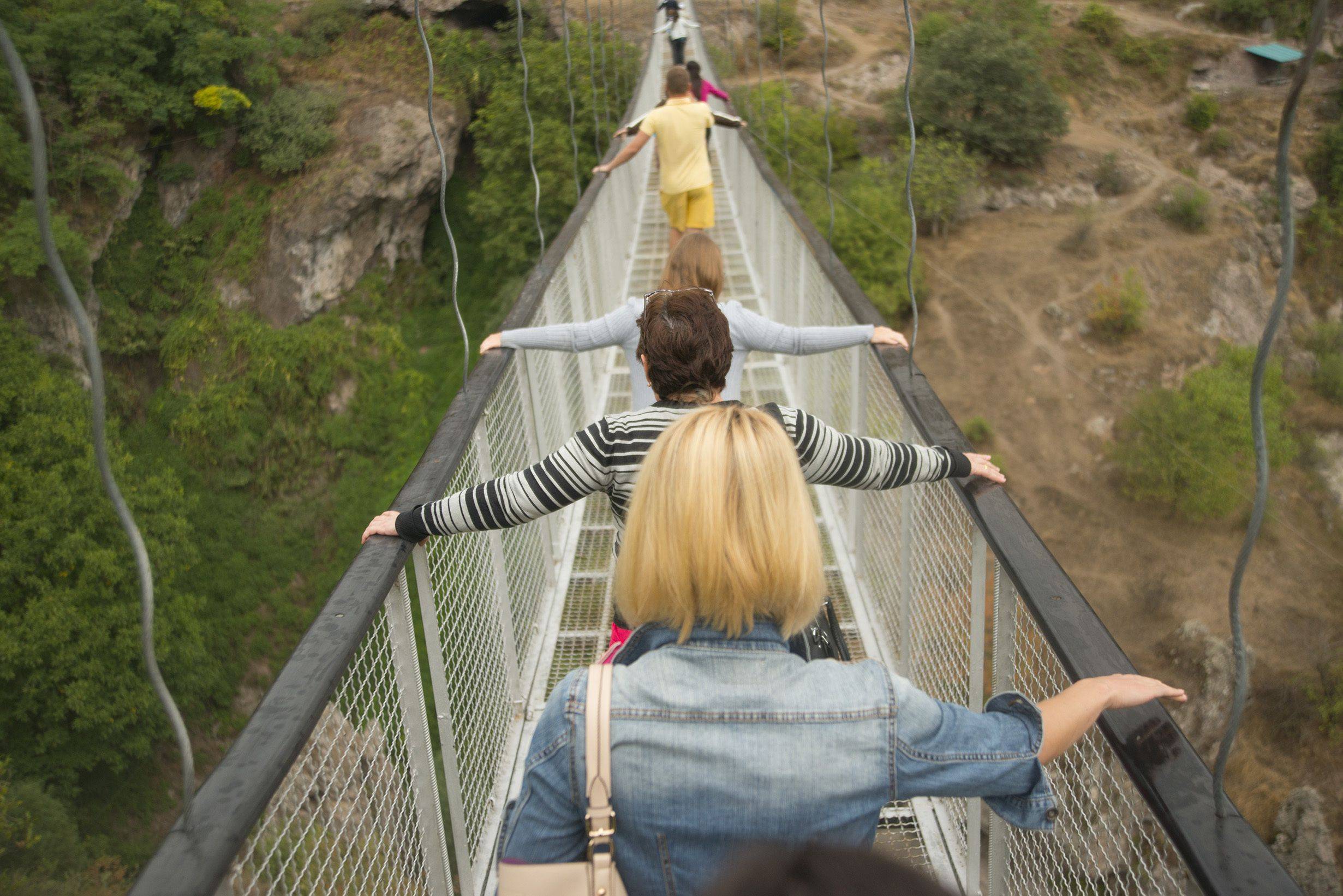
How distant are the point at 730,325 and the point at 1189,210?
23180 millimetres

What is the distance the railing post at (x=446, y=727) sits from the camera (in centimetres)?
170

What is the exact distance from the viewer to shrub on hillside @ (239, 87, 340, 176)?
66.2ft

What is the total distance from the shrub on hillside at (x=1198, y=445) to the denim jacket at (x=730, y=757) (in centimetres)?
1694

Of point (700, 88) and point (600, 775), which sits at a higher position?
point (600, 775)

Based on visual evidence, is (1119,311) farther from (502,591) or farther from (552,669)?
(502,591)

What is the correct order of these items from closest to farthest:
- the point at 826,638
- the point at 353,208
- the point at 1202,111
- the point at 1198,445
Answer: the point at 826,638 → the point at 1198,445 → the point at 353,208 → the point at 1202,111

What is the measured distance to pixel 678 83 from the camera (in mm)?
4438

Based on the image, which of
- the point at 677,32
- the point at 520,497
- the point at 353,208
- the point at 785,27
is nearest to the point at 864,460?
the point at 520,497

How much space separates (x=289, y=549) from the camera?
16.7 m

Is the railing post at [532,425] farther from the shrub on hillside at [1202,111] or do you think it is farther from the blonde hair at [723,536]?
the shrub on hillside at [1202,111]

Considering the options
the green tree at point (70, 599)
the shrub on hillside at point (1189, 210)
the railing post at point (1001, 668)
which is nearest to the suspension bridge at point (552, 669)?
the railing post at point (1001, 668)

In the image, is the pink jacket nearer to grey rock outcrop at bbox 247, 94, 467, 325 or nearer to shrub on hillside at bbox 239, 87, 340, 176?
grey rock outcrop at bbox 247, 94, 467, 325

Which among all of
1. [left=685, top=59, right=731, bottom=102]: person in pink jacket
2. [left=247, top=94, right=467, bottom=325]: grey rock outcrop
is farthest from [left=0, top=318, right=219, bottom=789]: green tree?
[left=685, top=59, right=731, bottom=102]: person in pink jacket

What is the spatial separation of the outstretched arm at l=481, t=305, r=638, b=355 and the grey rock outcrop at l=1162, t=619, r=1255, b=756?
495 inches
